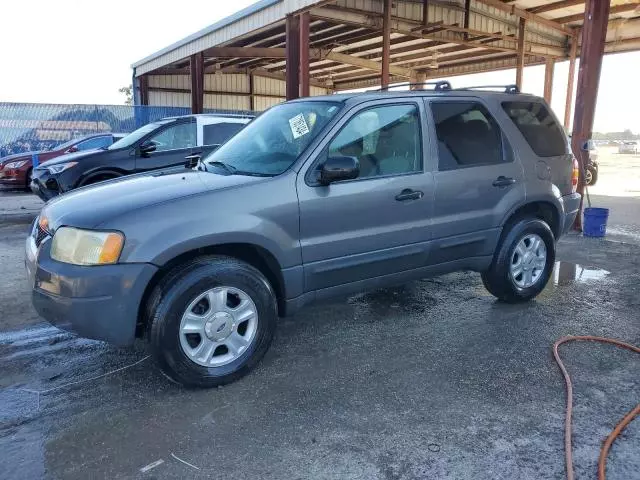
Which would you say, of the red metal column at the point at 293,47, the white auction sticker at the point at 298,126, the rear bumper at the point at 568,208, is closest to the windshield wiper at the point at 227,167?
the white auction sticker at the point at 298,126

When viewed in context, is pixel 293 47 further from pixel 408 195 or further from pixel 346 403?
pixel 346 403

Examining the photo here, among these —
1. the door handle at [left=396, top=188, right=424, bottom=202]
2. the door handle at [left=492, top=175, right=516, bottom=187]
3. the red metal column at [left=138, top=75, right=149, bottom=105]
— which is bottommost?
the door handle at [left=396, top=188, right=424, bottom=202]

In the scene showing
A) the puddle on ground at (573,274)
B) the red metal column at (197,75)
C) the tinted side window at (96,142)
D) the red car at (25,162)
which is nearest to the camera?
the puddle on ground at (573,274)

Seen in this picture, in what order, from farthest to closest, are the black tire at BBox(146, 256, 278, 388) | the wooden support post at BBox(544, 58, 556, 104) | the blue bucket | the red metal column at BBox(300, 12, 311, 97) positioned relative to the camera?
the wooden support post at BBox(544, 58, 556, 104) < the red metal column at BBox(300, 12, 311, 97) < the blue bucket < the black tire at BBox(146, 256, 278, 388)

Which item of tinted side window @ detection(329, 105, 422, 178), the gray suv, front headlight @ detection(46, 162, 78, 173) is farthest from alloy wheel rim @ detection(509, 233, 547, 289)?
front headlight @ detection(46, 162, 78, 173)

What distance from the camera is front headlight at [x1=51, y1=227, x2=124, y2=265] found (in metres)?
2.78

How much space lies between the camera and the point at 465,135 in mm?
4148

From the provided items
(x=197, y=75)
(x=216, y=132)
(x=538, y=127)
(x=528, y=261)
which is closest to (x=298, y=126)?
(x=538, y=127)

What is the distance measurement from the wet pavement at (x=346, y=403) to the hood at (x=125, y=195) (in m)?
1.08

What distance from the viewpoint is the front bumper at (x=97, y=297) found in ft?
9.05

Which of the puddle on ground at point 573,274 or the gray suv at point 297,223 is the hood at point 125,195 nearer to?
the gray suv at point 297,223

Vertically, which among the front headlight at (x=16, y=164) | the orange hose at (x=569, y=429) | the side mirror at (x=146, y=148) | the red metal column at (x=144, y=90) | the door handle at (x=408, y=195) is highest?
the red metal column at (x=144, y=90)

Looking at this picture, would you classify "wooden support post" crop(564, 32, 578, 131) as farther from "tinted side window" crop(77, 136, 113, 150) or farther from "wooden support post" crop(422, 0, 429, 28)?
"tinted side window" crop(77, 136, 113, 150)

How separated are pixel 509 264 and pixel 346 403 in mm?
2257
